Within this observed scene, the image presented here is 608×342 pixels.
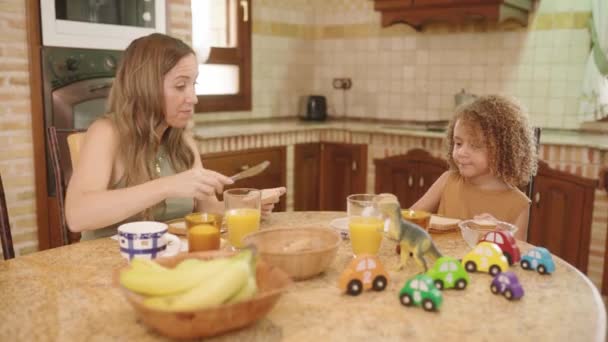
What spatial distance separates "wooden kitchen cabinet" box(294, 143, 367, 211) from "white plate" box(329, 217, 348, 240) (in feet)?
7.48

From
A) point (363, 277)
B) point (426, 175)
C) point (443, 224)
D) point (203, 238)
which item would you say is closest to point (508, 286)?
point (363, 277)

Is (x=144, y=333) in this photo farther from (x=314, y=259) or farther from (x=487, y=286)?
(x=487, y=286)

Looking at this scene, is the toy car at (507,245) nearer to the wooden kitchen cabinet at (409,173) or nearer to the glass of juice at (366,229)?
the glass of juice at (366,229)

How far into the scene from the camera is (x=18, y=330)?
919mm

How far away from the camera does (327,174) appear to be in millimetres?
4090

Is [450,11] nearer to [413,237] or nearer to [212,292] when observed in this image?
[413,237]

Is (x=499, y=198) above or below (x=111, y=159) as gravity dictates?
below

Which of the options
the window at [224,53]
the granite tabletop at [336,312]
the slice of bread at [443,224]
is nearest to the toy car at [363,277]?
the granite tabletop at [336,312]

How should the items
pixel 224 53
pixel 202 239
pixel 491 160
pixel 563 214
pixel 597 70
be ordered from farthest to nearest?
1. pixel 224 53
2. pixel 597 70
3. pixel 563 214
4. pixel 491 160
5. pixel 202 239

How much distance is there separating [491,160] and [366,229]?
0.77m

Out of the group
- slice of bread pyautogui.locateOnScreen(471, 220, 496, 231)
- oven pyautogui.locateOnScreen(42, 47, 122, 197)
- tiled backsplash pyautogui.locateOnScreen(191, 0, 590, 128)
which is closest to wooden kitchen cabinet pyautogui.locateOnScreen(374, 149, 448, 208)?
tiled backsplash pyautogui.locateOnScreen(191, 0, 590, 128)

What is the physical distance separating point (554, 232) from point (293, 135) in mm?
1693

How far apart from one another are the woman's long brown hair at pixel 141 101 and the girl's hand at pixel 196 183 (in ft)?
0.92

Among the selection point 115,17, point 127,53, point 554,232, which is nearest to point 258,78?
point 115,17
